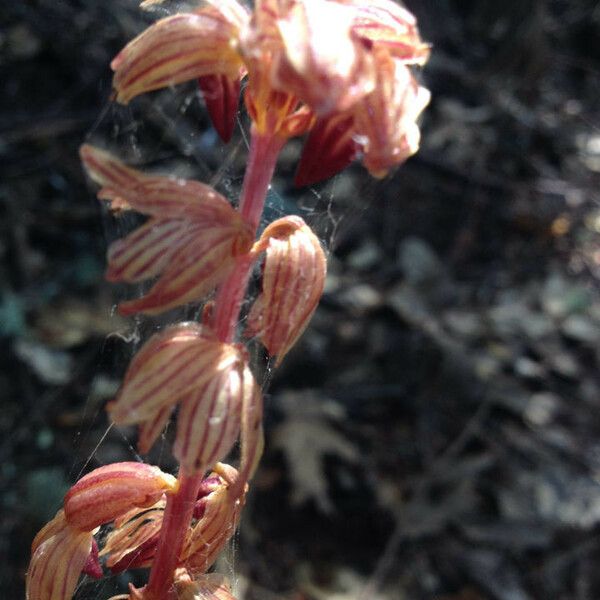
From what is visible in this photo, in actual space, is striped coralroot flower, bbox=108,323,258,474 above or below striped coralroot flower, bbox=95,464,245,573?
above

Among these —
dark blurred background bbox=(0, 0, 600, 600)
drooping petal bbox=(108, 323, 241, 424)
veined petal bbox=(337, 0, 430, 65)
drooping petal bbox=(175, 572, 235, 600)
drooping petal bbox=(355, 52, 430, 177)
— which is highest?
veined petal bbox=(337, 0, 430, 65)

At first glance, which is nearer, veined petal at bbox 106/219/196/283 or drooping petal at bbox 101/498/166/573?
veined petal at bbox 106/219/196/283

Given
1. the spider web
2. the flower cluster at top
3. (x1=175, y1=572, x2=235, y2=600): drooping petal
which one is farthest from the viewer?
the spider web

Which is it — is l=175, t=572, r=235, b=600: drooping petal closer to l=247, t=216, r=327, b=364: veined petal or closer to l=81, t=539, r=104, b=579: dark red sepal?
l=81, t=539, r=104, b=579: dark red sepal

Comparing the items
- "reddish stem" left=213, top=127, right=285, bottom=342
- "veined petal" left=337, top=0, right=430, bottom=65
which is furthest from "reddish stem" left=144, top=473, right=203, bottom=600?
"veined petal" left=337, top=0, right=430, bottom=65

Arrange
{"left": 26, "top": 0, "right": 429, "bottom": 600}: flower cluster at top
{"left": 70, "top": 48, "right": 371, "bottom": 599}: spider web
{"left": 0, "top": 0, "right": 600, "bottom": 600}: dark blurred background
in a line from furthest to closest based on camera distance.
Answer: {"left": 0, "top": 0, "right": 600, "bottom": 600}: dark blurred background
{"left": 70, "top": 48, "right": 371, "bottom": 599}: spider web
{"left": 26, "top": 0, "right": 429, "bottom": 600}: flower cluster at top

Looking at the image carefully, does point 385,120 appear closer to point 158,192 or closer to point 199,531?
point 158,192

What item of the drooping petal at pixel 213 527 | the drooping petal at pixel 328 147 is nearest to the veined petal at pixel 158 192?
the drooping petal at pixel 328 147

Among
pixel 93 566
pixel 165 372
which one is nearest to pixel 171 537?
pixel 93 566
